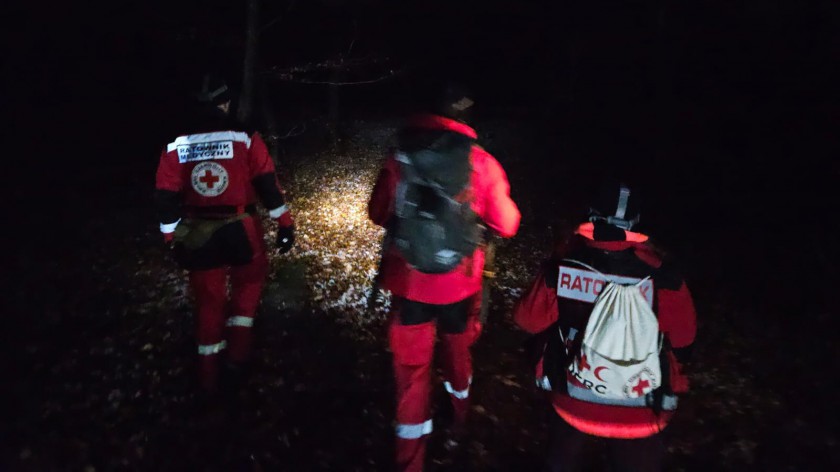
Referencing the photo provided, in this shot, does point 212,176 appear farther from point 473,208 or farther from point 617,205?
point 617,205

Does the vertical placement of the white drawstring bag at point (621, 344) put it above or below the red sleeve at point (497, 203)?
below

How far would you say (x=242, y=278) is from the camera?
157 inches

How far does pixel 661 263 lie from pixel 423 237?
3.92ft

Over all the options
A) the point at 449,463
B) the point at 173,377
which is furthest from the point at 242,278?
the point at 449,463

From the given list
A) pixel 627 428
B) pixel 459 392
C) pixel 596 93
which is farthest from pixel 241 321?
pixel 596 93

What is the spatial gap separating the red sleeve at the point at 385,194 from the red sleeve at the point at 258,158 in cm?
115

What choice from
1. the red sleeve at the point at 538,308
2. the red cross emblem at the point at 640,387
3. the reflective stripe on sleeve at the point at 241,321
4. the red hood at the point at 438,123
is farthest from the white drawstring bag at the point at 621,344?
the reflective stripe on sleeve at the point at 241,321

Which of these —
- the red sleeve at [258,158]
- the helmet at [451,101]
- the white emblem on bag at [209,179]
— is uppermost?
the helmet at [451,101]

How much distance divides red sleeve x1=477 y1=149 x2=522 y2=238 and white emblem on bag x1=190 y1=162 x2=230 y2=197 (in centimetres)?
191

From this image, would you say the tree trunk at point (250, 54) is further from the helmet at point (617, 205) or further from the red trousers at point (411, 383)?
the helmet at point (617, 205)

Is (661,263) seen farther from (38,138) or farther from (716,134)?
(38,138)

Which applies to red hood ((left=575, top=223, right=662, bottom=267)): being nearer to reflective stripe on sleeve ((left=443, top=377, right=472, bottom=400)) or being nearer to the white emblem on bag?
reflective stripe on sleeve ((left=443, top=377, right=472, bottom=400))

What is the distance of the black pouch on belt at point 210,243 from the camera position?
3.71m

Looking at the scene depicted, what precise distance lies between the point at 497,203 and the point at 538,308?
0.72m
